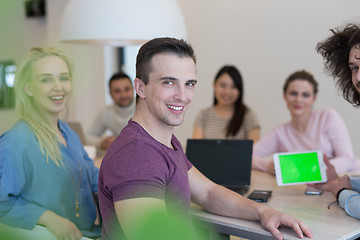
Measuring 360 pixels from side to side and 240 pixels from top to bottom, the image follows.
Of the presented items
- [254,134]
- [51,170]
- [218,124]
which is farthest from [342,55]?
[218,124]

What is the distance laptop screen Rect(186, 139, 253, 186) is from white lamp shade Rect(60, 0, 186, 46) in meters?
Answer: 0.63

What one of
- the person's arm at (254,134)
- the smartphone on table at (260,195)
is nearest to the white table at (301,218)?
the smartphone on table at (260,195)

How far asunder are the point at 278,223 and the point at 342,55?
34.9 inches

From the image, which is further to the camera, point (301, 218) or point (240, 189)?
point (240, 189)

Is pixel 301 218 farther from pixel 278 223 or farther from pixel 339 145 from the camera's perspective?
pixel 339 145

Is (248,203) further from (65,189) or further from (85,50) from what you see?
(85,50)

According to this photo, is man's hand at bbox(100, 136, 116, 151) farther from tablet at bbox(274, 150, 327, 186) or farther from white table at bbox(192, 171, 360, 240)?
tablet at bbox(274, 150, 327, 186)

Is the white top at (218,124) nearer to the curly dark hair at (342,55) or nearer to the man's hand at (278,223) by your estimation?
the curly dark hair at (342,55)

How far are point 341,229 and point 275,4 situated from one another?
3.27 m

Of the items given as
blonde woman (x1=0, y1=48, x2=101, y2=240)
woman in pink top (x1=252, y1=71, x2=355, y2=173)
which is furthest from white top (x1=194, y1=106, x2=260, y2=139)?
blonde woman (x1=0, y1=48, x2=101, y2=240)

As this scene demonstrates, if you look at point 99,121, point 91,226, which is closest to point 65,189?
point 91,226

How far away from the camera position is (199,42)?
199 inches

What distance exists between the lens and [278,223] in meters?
1.45

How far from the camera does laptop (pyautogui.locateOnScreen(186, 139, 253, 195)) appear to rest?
7.04ft
